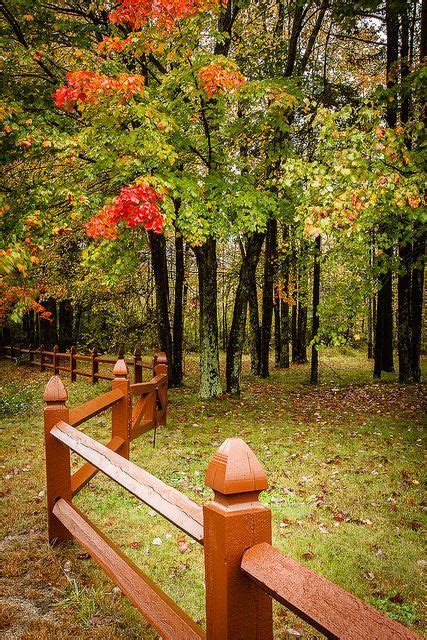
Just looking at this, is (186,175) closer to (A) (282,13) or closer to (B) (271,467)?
(B) (271,467)

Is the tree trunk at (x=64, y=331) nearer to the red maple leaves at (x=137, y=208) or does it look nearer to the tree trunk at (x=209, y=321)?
the tree trunk at (x=209, y=321)

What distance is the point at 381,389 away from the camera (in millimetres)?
14352

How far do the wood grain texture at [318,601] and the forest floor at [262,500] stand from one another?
2252 mm

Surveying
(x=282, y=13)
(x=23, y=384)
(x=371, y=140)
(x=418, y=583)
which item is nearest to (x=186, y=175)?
(x=371, y=140)

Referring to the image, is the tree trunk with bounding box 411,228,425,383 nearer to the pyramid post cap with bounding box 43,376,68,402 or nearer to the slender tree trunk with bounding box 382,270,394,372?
the slender tree trunk with bounding box 382,270,394,372

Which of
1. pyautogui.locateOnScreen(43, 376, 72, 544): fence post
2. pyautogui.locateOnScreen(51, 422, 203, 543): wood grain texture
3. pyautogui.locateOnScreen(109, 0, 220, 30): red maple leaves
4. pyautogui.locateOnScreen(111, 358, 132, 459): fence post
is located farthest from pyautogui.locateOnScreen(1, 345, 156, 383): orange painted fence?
pyautogui.locateOnScreen(51, 422, 203, 543): wood grain texture

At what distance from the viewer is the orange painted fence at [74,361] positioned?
1341 cm

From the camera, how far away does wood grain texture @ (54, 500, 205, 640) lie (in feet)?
6.97

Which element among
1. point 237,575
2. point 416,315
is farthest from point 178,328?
point 237,575

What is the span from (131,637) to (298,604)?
2.45 metres

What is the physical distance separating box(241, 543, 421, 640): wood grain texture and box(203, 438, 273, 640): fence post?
0.07m

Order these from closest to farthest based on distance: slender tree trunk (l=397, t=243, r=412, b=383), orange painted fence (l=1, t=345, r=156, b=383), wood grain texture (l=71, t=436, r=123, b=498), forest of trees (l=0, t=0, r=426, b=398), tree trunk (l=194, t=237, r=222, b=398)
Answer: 1. wood grain texture (l=71, t=436, r=123, b=498)
2. forest of trees (l=0, t=0, r=426, b=398)
3. tree trunk (l=194, t=237, r=222, b=398)
4. orange painted fence (l=1, t=345, r=156, b=383)
5. slender tree trunk (l=397, t=243, r=412, b=383)

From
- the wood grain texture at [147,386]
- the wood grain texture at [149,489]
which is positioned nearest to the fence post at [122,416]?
the wood grain texture at [147,386]

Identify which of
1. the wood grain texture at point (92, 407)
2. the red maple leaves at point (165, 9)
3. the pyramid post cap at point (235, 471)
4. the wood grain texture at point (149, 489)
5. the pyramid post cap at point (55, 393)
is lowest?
the wood grain texture at point (92, 407)
